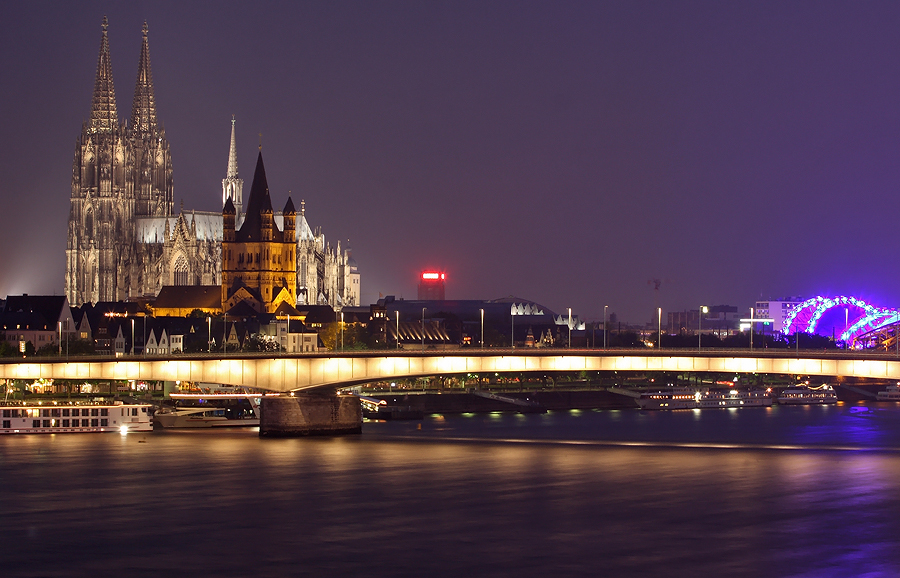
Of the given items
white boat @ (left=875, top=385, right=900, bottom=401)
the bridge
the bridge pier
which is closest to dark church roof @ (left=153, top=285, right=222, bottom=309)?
white boat @ (left=875, top=385, right=900, bottom=401)

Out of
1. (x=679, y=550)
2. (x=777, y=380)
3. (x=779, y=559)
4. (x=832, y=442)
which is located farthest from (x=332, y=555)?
(x=777, y=380)

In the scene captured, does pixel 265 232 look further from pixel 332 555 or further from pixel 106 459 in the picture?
pixel 332 555

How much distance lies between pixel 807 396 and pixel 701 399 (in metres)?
12.7

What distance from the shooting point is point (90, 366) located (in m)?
82.9

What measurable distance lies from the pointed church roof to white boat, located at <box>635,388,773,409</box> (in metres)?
64.4

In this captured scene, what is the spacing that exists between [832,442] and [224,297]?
111 metres

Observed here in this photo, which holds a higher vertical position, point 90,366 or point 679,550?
point 90,366

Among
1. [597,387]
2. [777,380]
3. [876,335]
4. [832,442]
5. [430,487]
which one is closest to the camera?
[430,487]

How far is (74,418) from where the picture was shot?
8681 cm

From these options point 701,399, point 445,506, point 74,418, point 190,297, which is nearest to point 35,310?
point 190,297

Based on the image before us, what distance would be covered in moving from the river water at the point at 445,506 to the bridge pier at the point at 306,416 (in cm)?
169

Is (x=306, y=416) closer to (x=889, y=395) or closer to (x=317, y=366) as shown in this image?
(x=317, y=366)

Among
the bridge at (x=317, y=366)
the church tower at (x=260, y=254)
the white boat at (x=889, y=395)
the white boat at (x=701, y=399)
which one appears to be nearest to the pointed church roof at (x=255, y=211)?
the church tower at (x=260, y=254)

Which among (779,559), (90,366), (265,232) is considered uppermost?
(265,232)
